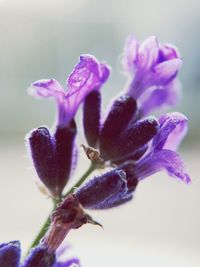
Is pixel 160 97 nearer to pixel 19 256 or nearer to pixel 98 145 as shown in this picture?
pixel 98 145

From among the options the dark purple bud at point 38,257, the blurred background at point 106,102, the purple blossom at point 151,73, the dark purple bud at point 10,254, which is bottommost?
the blurred background at point 106,102

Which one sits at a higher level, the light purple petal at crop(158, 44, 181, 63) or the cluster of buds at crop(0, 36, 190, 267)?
the light purple petal at crop(158, 44, 181, 63)

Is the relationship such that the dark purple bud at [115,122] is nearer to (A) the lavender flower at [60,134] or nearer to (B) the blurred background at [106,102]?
(A) the lavender flower at [60,134]

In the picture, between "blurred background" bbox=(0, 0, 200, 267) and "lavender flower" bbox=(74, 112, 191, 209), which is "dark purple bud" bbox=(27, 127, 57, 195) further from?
"blurred background" bbox=(0, 0, 200, 267)

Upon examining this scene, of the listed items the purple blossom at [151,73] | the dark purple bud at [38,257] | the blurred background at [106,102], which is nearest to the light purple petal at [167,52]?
the purple blossom at [151,73]

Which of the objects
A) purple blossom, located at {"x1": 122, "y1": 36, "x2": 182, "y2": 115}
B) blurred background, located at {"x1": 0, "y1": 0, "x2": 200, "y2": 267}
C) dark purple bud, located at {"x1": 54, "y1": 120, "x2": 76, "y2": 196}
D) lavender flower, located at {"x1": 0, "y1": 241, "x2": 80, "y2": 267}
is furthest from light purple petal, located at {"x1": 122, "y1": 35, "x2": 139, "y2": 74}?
blurred background, located at {"x1": 0, "y1": 0, "x2": 200, "y2": 267}

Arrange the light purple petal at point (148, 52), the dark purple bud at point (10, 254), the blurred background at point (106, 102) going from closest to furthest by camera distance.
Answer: the dark purple bud at point (10, 254)
the light purple petal at point (148, 52)
the blurred background at point (106, 102)

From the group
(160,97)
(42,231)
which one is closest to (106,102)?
(160,97)
